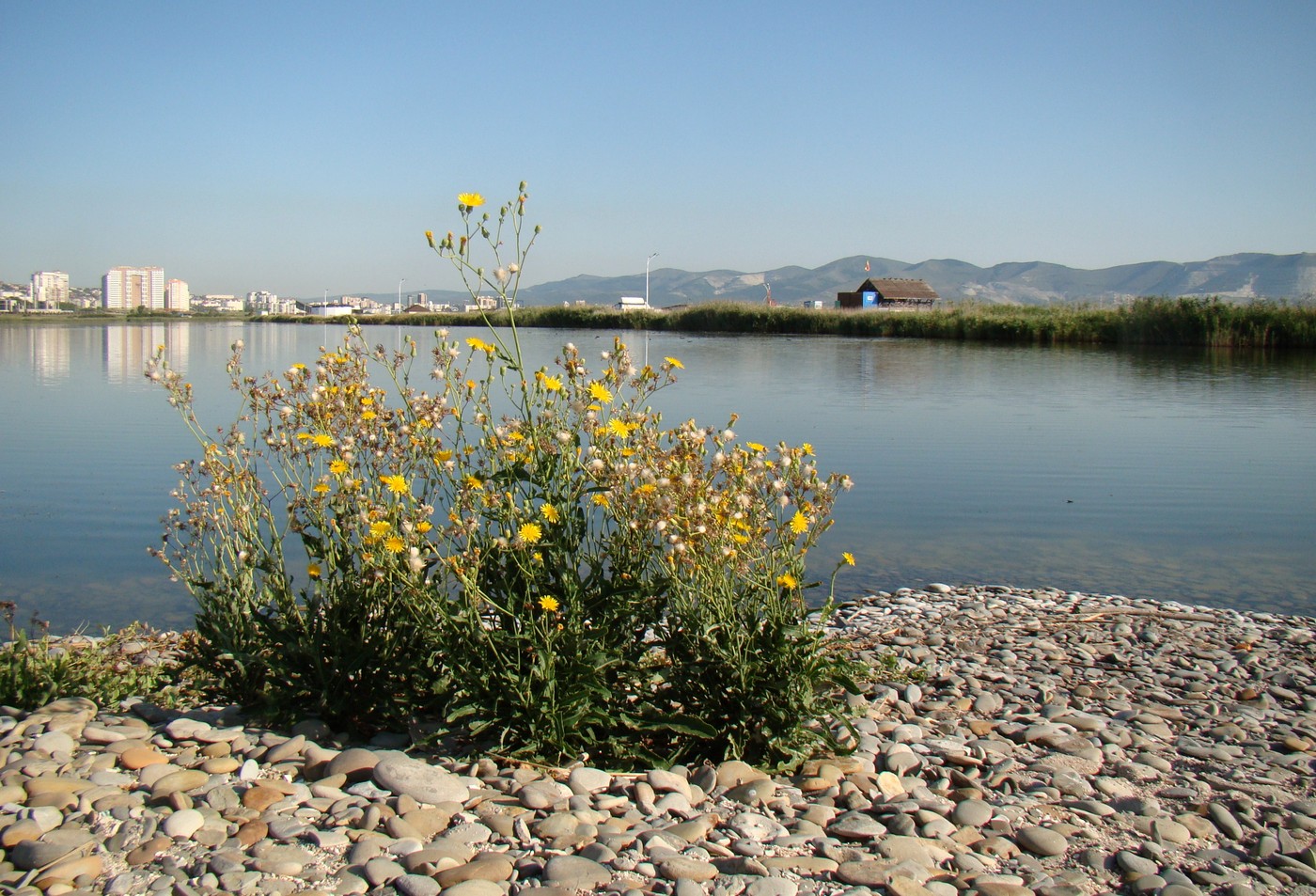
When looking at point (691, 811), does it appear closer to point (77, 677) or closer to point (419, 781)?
point (419, 781)

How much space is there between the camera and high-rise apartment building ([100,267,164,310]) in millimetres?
141500

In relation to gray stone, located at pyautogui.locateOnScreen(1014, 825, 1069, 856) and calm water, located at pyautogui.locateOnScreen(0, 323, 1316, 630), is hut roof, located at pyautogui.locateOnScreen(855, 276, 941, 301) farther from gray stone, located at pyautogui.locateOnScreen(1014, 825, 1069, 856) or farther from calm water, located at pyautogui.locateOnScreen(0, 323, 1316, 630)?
gray stone, located at pyautogui.locateOnScreen(1014, 825, 1069, 856)

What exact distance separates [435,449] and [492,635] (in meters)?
0.72

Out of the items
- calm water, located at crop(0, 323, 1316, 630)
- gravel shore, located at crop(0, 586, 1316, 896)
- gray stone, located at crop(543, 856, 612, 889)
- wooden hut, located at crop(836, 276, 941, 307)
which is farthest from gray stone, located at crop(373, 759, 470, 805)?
wooden hut, located at crop(836, 276, 941, 307)

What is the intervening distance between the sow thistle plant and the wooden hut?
236 feet

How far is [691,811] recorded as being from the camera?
3031mm

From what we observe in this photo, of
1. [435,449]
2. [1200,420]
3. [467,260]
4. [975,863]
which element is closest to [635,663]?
[435,449]

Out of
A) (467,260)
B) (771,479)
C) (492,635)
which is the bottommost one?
(492,635)

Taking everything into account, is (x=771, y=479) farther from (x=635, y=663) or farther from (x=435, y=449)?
(x=435, y=449)

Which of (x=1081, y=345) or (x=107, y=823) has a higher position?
(x=1081, y=345)

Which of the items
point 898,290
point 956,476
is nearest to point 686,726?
point 956,476

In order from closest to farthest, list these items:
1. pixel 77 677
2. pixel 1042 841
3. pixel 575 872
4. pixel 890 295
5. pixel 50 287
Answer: pixel 575 872, pixel 1042 841, pixel 77 677, pixel 890 295, pixel 50 287

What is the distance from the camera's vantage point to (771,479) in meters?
3.57

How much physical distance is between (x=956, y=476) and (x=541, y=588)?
8.97 metres
